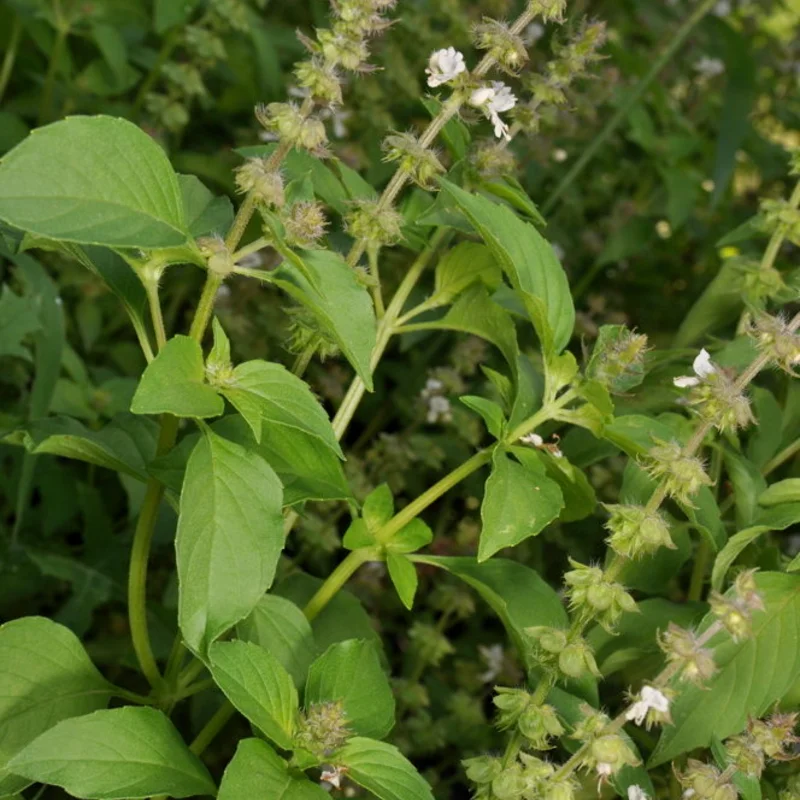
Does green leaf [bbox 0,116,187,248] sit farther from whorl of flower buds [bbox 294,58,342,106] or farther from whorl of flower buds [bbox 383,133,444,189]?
whorl of flower buds [bbox 383,133,444,189]

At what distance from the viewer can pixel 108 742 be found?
1.00 meters

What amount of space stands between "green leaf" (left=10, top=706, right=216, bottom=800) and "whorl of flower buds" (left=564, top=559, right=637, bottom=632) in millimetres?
336

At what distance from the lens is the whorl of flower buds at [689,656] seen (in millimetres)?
900

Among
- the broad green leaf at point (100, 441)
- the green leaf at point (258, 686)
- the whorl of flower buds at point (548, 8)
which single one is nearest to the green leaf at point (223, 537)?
the green leaf at point (258, 686)

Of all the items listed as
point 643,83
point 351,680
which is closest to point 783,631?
point 351,680

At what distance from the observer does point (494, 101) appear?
1.18m

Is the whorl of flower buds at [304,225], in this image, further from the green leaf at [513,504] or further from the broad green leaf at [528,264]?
the green leaf at [513,504]

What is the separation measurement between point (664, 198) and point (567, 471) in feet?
4.27

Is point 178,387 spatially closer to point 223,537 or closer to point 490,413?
point 223,537

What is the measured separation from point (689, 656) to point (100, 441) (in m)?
0.63

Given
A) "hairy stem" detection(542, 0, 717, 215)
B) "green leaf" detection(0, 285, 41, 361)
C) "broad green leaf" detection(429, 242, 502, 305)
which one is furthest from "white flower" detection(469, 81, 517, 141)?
"hairy stem" detection(542, 0, 717, 215)

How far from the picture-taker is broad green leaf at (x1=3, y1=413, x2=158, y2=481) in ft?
3.65

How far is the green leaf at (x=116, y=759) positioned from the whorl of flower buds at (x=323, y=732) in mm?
93

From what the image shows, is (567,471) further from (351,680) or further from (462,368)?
(462,368)
